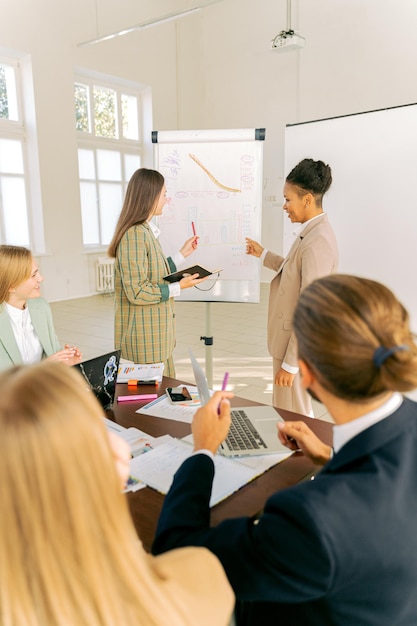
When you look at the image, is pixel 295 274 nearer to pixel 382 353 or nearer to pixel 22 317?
pixel 22 317

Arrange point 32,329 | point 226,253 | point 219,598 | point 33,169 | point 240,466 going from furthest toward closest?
point 33,169 < point 226,253 < point 32,329 < point 240,466 < point 219,598

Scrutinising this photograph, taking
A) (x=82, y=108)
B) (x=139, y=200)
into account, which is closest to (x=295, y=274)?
(x=139, y=200)

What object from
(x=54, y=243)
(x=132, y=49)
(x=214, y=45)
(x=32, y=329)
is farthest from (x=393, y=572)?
(x=214, y=45)

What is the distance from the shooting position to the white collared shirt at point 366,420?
0.86 m

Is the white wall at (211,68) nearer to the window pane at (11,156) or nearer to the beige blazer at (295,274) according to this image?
the window pane at (11,156)

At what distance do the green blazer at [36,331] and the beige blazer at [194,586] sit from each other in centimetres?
142

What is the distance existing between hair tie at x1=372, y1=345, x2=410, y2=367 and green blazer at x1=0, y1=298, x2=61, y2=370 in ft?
4.97

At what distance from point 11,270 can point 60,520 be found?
162 cm

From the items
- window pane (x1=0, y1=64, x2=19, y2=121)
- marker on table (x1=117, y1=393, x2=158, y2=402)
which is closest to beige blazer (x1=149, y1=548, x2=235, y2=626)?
marker on table (x1=117, y1=393, x2=158, y2=402)

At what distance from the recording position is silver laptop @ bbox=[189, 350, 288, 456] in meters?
1.42

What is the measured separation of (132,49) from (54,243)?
11.9 feet

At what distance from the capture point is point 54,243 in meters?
7.78

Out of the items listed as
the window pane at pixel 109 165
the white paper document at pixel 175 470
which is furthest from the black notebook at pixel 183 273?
the window pane at pixel 109 165

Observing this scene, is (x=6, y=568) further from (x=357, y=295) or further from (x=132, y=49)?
(x=132, y=49)
